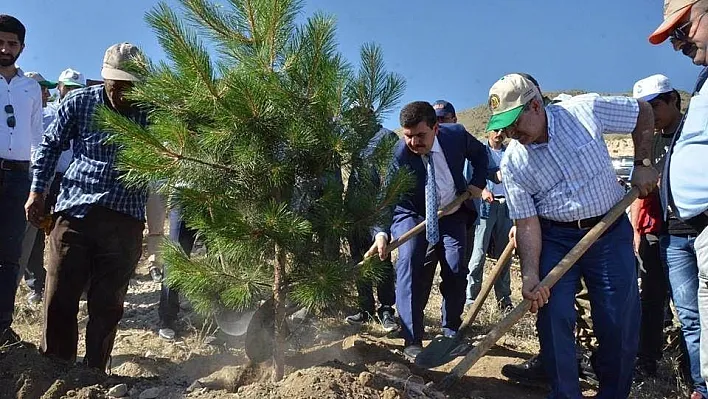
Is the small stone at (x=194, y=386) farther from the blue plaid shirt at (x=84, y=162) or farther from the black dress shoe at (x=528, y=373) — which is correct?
the black dress shoe at (x=528, y=373)

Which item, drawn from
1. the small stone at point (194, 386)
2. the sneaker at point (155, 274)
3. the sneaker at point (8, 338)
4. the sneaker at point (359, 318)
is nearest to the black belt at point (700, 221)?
the small stone at point (194, 386)

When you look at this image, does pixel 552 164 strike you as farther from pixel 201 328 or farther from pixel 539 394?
pixel 201 328

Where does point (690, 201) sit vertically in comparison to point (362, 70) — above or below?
below

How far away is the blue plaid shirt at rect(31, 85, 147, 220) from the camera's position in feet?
10.3

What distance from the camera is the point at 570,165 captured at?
2.82m

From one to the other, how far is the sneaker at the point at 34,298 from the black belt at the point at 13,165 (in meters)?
1.91

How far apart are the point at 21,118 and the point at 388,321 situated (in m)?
2.93

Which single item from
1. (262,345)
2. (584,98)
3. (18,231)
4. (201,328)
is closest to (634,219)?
(584,98)

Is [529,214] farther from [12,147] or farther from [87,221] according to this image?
[12,147]

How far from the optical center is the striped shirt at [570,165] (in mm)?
2830

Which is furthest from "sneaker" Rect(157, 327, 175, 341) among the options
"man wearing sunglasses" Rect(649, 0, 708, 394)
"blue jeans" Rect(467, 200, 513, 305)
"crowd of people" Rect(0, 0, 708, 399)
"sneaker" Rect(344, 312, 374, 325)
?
"man wearing sunglasses" Rect(649, 0, 708, 394)

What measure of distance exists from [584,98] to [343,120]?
1.24 metres

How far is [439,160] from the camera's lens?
13.3 feet

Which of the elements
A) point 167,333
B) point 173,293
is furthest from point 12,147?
point 167,333
